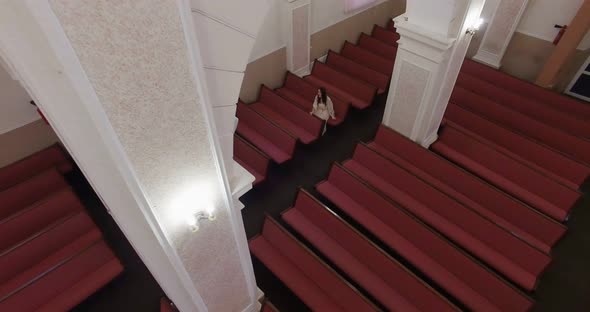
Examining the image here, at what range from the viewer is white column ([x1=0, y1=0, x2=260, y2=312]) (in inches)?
58.9

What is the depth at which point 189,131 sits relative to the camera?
87.0 inches

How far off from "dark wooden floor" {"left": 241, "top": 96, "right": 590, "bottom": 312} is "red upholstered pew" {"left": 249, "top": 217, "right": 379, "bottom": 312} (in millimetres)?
412

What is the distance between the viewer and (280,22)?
23.7 feet

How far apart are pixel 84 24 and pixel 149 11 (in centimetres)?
30

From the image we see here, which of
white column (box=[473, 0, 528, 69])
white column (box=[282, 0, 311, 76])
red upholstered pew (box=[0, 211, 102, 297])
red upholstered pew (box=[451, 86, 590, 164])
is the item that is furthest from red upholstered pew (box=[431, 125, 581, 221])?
red upholstered pew (box=[0, 211, 102, 297])

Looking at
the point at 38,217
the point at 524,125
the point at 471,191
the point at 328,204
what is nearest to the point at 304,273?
the point at 328,204

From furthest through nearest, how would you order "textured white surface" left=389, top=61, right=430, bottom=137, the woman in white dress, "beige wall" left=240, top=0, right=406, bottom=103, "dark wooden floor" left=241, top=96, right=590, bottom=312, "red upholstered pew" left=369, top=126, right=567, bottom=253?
"beige wall" left=240, top=0, right=406, bottom=103 → the woman in white dress → "textured white surface" left=389, top=61, right=430, bottom=137 → "dark wooden floor" left=241, top=96, right=590, bottom=312 → "red upholstered pew" left=369, top=126, right=567, bottom=253

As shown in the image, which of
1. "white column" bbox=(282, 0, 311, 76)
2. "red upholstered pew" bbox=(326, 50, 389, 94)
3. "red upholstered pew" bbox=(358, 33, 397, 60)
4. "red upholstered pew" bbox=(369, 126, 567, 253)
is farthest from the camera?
"red upholstered pew" bbox=(358, 33, 397, 60)

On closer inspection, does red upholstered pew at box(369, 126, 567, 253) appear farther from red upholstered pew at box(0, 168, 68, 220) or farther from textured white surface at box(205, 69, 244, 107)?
red upholstered pew at box(0, 168, 68, 220)

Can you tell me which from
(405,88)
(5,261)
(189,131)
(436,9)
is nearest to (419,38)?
(436,9)

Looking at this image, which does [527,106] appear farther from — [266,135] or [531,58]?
[266,135]

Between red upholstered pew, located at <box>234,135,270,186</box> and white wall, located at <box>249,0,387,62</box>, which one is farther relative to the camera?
white wall, located at <box>249,0,387,62</box>

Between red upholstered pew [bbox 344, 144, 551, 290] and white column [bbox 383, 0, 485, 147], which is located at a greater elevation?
white column [bbox 383, 0, 485, 147]

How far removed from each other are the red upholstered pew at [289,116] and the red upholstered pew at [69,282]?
3438 millimetres
